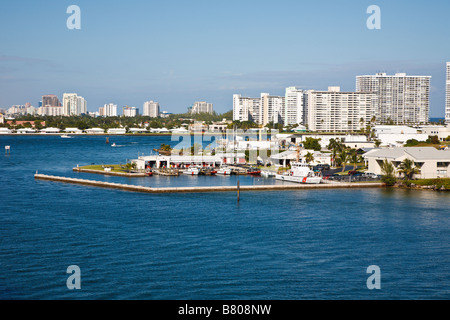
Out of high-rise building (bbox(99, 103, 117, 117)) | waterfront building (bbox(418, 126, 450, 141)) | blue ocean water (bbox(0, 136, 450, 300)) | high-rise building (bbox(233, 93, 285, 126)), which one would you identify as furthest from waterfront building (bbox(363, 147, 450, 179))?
high-rise building (bbox(99, 103, 117, 117))

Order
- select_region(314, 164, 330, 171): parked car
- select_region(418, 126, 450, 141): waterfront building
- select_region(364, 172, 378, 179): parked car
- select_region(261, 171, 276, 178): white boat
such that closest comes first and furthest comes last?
select_region(364, 172, 378, 179): parked car < select_region(261, 171, 276, 178): white boat < select_region(314, 164, 330, 171): parked car < select_region(418, 126, 450, 141): waterfront building

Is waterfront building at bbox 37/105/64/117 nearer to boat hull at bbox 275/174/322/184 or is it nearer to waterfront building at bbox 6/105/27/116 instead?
waterfront building at bbox 6/105/27/116

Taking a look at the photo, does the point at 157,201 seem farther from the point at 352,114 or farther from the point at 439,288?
the point at 352,114

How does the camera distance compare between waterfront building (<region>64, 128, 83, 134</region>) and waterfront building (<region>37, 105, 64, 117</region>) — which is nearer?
waterfront building (<region>64, 128, 83, 134</region>)

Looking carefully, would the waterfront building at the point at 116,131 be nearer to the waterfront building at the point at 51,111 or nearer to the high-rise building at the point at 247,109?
the high-rise building at the point at 247,109

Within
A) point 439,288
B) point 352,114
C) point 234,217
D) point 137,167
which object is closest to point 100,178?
point 137,167

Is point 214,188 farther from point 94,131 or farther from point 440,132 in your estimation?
point 94,131
